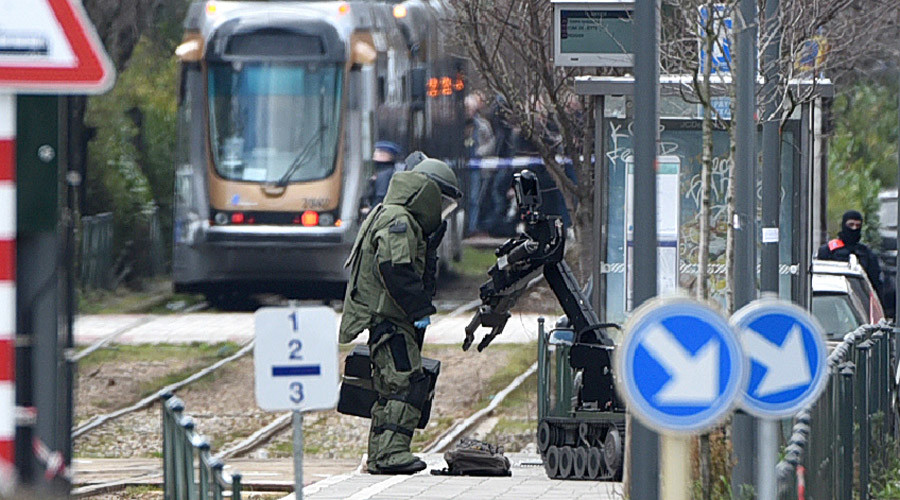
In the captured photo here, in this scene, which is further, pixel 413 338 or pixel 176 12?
pixel 176 12

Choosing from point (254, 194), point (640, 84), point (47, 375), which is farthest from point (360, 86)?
point (47, 375)

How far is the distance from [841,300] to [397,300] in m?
6.29

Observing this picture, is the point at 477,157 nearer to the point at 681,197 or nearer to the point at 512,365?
the point at 512,365

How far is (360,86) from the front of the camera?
72.2 feet

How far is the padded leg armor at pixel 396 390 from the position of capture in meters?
10.6

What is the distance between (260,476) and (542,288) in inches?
454

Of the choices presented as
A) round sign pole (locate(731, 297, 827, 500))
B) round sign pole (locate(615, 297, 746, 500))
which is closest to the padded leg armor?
round sign pole (locate(731, 297, 827, 500))

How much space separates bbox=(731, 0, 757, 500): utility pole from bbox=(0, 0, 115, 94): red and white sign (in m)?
5.24

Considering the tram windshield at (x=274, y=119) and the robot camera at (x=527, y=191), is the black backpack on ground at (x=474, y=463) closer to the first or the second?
the robot camera at (x=527, y=191)

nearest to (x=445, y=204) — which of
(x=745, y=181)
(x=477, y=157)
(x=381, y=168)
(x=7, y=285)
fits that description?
(x=745, y=181)

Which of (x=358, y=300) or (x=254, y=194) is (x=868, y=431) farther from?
(x=254, y=194)

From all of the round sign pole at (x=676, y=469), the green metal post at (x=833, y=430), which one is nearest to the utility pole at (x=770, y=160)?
the green metal post at (x=833, y=430)

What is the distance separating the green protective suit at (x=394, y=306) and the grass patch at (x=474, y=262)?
16404mm

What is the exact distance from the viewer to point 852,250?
67.4ft
